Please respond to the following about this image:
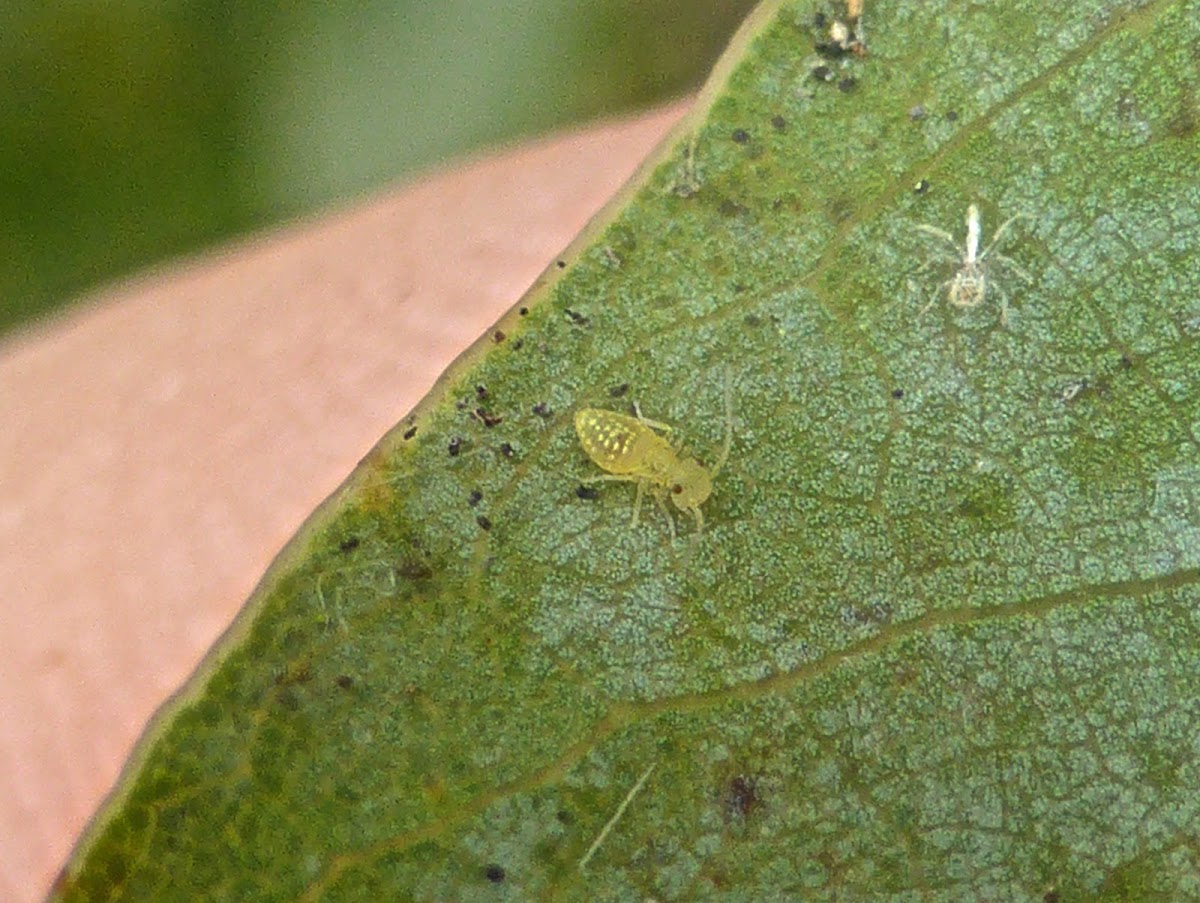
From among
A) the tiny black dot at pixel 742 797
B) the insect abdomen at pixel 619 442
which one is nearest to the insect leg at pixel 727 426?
the insect abdomen at pixel 619 442

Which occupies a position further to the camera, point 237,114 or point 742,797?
point 237,114

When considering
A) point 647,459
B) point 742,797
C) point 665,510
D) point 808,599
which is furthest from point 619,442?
point 742,797

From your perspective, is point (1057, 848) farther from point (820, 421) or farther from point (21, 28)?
point (21, 28)

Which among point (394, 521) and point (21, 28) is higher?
point (21, 28)

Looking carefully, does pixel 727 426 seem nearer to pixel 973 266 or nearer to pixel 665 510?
pixel 665 510

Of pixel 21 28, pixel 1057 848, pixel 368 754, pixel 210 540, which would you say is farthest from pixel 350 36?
pixel 1057 848

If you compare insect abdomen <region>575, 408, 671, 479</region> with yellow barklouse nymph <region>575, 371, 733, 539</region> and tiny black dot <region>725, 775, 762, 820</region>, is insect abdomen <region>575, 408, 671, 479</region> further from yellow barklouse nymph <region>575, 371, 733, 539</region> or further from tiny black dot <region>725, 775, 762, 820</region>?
tiny black dot <region>725, 775, 762, 820</region>

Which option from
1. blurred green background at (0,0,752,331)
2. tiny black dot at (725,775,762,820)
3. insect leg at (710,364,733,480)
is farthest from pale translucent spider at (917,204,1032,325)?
blurred green background at (0,0,752,331)
